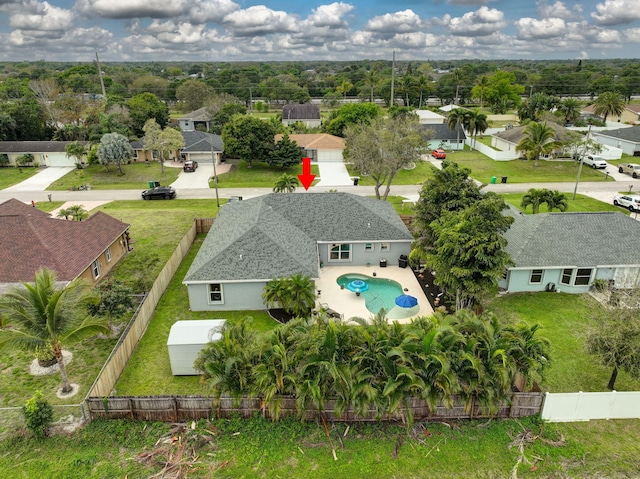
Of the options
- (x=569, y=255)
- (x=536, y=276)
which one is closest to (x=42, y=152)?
(x=536, y=276)

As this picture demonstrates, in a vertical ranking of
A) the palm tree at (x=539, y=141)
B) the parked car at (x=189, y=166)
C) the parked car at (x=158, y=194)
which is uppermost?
the palm tree at (x=539, y=141)

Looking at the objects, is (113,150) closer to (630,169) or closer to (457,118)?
(457,118)

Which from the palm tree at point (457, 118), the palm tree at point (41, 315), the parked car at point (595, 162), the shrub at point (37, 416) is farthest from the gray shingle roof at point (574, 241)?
the palm tree at point (457, 118)

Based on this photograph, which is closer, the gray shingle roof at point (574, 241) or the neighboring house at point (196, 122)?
the gray shingle roof at point (574, 241)

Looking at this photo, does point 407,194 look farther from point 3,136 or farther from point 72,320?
point 3,136

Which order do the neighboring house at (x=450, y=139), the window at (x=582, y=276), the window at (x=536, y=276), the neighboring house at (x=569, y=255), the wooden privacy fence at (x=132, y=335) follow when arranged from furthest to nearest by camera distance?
the neighboring house at (x=450, y=139) < the window at (x=536, y=276) < the window at (x=582, y=276) < the neighboring house at (x=569, y=255) < the wooden privacy fence at (x=132, y=335)

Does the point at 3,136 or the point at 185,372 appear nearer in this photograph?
the point at 185,372

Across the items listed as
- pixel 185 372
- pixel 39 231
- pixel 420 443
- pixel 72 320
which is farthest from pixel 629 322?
pixel 39 231

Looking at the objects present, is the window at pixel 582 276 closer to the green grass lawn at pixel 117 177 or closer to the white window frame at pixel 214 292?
the white window frame at pixel 214 292
